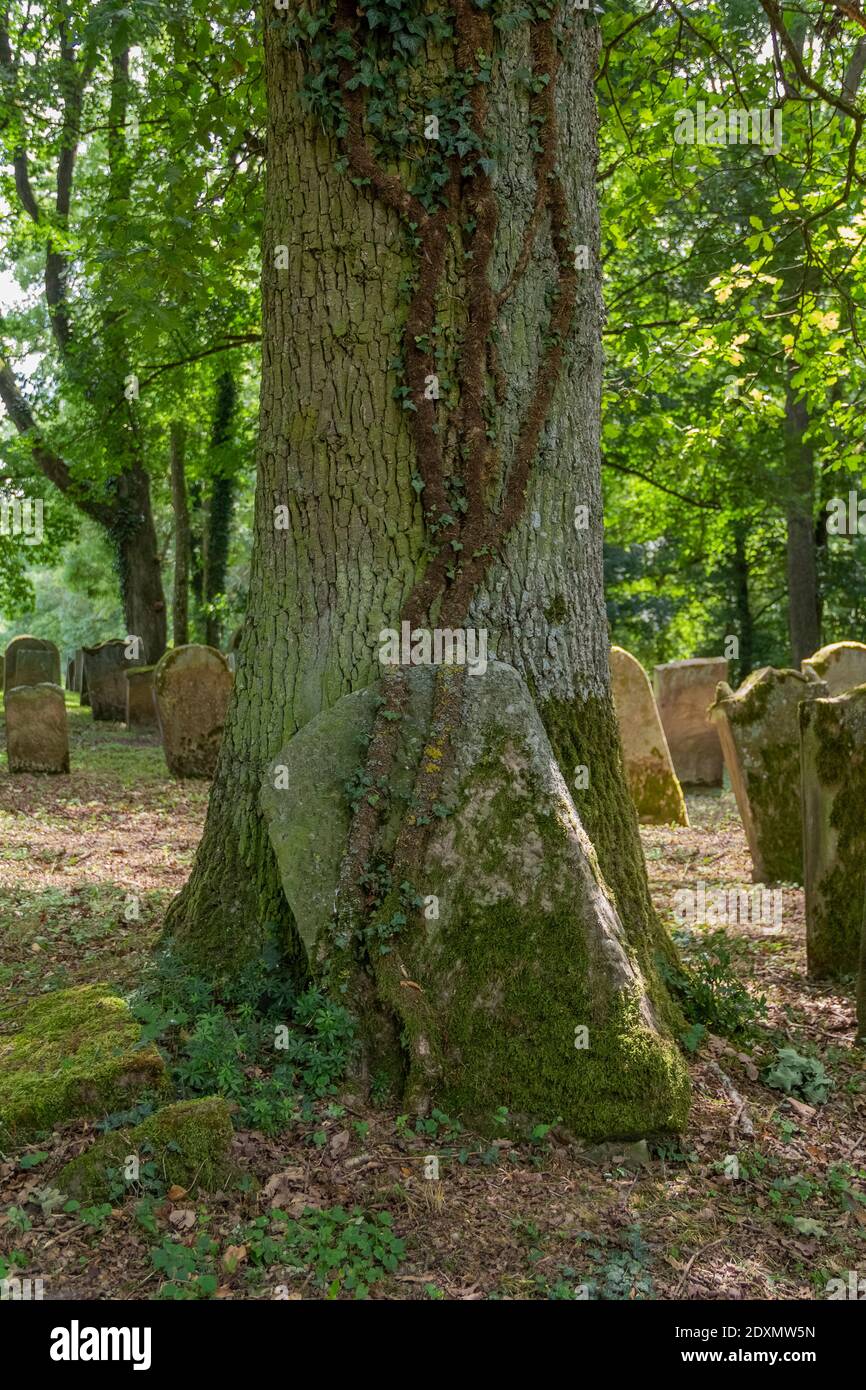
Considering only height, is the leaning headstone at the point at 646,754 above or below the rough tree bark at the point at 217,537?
below

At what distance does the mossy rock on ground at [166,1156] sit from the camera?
3406mm

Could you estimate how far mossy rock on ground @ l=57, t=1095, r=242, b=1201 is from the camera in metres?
3.41

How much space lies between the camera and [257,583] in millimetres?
4973

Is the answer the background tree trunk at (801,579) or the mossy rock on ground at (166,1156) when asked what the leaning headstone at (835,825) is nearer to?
the mossy rock on ground at (166,1156)

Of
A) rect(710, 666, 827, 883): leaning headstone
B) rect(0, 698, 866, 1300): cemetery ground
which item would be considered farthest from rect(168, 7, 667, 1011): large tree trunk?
rect(710, 666, 827, 883): leaning headstone

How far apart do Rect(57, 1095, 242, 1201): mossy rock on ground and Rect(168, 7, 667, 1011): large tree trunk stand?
107 cm

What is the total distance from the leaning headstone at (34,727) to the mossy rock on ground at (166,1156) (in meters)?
9.61

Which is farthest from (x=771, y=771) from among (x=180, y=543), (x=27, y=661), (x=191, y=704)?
(x=180, y=543)

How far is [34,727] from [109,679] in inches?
278

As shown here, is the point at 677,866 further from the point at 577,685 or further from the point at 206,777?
the point at 206,777

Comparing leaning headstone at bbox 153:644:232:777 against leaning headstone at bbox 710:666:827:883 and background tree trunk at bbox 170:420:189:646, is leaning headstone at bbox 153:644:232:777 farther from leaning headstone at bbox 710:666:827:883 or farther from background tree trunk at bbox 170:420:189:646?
background tree trunk at bbox 170:420:189:646

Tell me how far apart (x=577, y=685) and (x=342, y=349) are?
5.92ft

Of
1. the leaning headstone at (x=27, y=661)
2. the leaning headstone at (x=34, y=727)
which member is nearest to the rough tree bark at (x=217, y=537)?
the leaning headstone at (x=27, y=661)

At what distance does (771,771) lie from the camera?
8.16m
